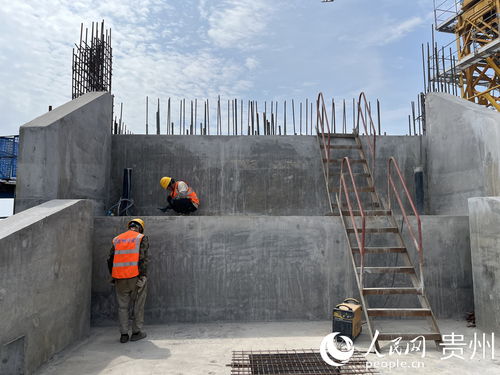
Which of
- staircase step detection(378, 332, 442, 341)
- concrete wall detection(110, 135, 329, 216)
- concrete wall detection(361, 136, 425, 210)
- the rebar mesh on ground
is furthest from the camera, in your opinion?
concrete wall detection(361, 136, 425, 210)

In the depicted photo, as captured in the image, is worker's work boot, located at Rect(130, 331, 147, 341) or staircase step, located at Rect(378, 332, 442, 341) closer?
staircase step, located at Rect(378, 332, 442, 341)

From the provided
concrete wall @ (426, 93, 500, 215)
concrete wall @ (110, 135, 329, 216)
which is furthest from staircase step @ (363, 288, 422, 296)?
concrete wall @ (110, 135, 329, 216)

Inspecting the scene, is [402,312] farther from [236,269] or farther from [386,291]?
[236,269]

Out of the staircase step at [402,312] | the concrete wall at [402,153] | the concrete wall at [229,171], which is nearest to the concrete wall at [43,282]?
the concrete wall at [229,171]

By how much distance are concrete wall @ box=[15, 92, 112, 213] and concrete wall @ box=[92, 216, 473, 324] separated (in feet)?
3.48

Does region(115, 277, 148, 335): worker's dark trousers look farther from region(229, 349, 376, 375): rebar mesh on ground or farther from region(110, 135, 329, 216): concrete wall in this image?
region(110, 135, 329, 216): concrete wall

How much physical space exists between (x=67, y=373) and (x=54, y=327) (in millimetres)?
656

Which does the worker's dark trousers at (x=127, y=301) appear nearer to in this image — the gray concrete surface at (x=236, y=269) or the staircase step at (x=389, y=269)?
the gray concrete surface at (x=236, y=269)

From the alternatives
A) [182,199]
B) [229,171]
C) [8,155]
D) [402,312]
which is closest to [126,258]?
[182,199]

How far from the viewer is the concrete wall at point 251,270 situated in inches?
210

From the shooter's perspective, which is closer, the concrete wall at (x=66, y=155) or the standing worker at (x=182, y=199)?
the concrete wall at (x=66, y=155)

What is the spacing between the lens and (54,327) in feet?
13.3

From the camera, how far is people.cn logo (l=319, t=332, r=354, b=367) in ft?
12.6

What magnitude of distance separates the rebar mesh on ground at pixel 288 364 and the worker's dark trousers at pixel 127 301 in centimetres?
148
